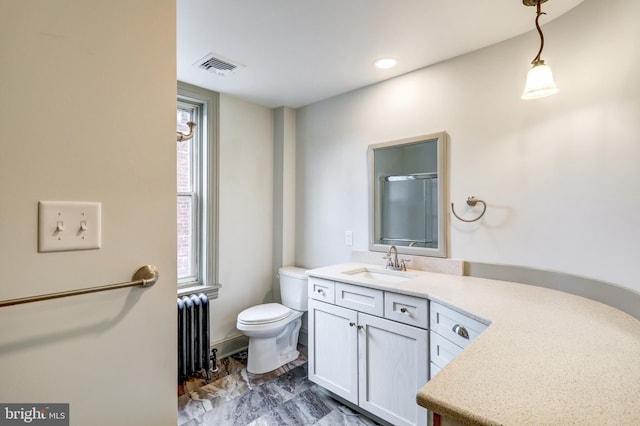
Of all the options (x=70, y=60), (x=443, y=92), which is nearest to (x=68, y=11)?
(x=70, y=60)

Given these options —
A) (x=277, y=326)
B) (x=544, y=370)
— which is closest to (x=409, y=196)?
(x=277, y=326)

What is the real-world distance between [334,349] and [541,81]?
1.83 metres

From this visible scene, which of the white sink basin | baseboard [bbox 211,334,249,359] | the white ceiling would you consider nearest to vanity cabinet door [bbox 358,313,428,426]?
the white sink basin

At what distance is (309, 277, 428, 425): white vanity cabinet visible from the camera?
161 centimetres

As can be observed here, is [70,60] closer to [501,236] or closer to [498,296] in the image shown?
[498,296]

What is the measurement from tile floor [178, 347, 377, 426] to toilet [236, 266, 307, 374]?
0.10 meters

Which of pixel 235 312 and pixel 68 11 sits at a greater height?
pixel 68 11

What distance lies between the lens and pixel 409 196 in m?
2.25

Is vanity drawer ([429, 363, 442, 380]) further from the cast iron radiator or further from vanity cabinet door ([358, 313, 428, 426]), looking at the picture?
the cast iron radiator

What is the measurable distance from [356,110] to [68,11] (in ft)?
6.78

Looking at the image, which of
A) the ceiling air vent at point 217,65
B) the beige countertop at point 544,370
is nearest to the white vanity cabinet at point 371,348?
the beige countertop at point 544,370

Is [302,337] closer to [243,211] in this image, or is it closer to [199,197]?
[243,211]

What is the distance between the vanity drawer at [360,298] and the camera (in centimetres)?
177

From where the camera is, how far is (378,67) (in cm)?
214
